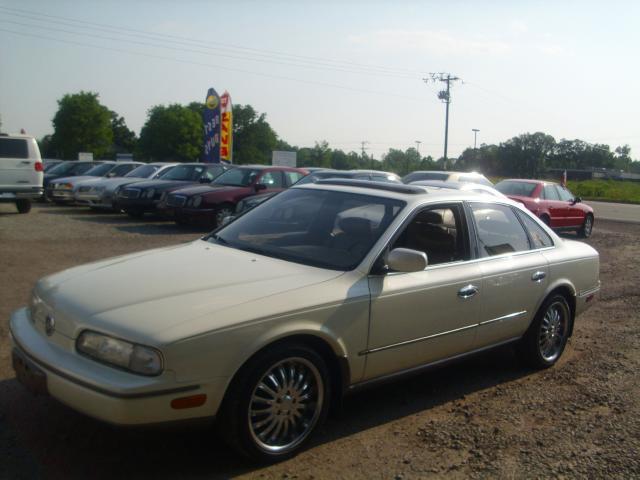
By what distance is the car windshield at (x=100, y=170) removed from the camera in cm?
2165

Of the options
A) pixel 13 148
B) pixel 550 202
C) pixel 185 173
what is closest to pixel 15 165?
pixel 13 148

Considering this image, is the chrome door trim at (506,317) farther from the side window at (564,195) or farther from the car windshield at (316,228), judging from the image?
the side window at (564,195)

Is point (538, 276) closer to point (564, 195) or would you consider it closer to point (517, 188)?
point (517, 188)

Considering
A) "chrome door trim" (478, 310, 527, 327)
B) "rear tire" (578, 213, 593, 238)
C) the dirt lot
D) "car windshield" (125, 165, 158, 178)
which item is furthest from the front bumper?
"car windshield" (125, 165, 158, 178)

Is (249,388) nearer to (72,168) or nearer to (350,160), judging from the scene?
→ (72,168)

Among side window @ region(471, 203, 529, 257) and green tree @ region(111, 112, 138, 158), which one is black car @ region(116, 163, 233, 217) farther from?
green tree @ region(111, 112, 138, 158)

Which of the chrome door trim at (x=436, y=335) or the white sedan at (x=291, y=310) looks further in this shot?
the chrome door trim at (x=436, y=335)

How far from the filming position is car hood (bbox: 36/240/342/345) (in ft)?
10.6

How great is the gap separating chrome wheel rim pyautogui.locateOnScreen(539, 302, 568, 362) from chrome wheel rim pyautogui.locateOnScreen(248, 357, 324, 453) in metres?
2.64

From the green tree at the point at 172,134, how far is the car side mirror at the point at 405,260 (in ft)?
288

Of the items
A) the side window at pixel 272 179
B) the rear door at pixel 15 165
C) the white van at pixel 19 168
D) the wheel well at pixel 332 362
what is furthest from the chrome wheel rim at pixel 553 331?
the rear door at pixel 15 165

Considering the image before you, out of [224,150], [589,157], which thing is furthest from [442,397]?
[589,157]

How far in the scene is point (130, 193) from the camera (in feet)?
54.5

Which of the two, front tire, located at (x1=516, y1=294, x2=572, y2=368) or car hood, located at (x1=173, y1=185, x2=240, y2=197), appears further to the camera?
car hood, located at (x1=173, y1=185, x2=240, y2=197)
